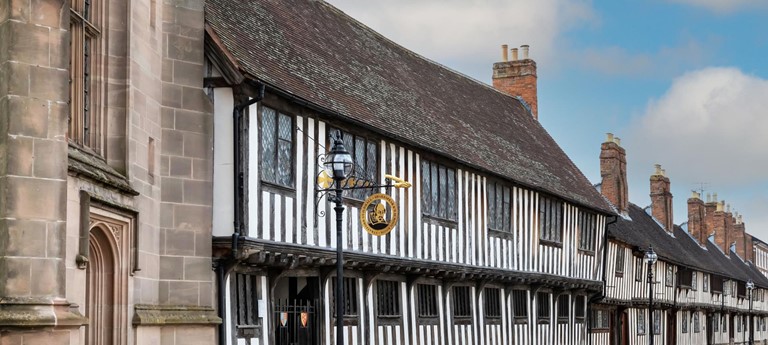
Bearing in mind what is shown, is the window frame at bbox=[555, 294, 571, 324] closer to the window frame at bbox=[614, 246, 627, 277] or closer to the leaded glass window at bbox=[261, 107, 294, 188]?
the window frame at bbox=[614, 246, 627, 277]

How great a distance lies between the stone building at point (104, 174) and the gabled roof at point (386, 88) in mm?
1224

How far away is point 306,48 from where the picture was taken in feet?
72.5

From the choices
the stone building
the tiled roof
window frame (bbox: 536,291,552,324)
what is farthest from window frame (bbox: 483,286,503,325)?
the stone building

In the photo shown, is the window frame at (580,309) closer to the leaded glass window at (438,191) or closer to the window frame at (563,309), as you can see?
the window frame at (563,309)

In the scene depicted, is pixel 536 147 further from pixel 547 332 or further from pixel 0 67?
pixel 0 67

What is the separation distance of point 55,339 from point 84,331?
7.46 feet

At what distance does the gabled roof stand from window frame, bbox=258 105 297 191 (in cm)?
41

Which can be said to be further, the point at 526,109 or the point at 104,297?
the point at 526,109

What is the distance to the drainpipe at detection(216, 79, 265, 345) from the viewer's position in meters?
16.9

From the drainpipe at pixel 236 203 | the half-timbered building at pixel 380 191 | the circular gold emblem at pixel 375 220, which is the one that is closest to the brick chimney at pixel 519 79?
the half-timbered building at pixel 380 191

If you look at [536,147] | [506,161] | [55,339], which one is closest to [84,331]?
[55,339]

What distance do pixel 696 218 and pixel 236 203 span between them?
158 ft

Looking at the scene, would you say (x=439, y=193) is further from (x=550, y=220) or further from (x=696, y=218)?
(x=696, y=218)

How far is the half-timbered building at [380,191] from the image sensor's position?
689 inches
